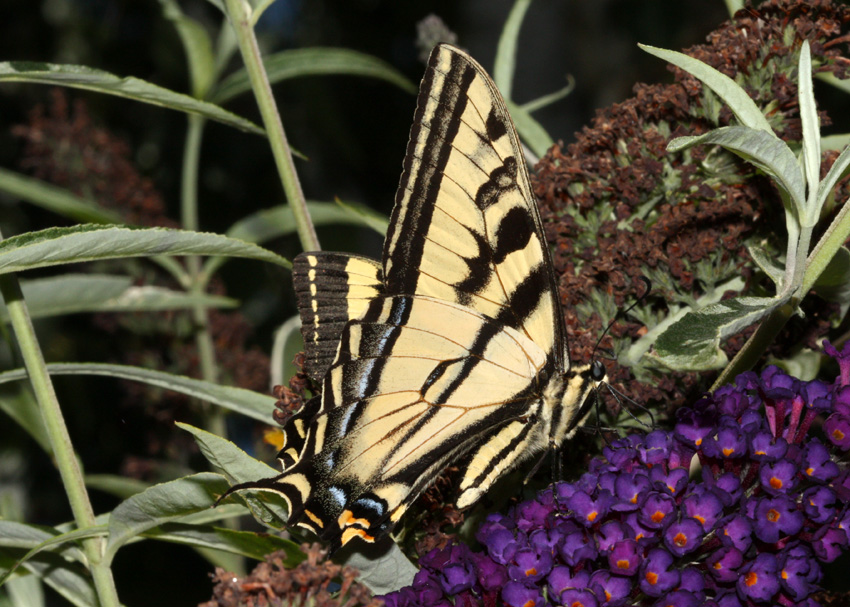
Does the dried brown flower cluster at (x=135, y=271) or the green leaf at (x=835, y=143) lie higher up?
the dried brown flower cluster at (x=135, y=271)

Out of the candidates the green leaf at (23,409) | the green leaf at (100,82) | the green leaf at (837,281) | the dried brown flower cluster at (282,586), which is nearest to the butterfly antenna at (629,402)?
the green leaf at (837,281)

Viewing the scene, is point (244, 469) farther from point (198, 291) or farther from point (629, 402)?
point (198, 291)

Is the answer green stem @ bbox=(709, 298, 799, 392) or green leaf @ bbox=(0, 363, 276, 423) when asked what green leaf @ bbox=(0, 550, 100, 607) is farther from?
green stem @ bbox=(709, 298, 799, 392)

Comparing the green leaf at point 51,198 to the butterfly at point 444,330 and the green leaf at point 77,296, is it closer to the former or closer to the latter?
the green leaf at point 77,296

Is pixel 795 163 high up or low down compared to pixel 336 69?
down

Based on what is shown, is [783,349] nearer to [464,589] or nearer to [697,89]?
[697,89]

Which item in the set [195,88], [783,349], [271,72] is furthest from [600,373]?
[195,88]
